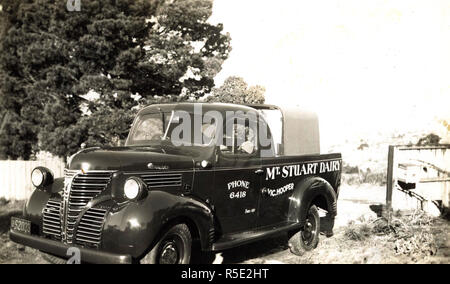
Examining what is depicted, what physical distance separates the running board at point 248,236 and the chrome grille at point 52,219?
1.73 meters

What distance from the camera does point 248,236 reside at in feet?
18.1

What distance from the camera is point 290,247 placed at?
6590 mm

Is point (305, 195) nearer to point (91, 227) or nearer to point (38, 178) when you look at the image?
point (91, 227)

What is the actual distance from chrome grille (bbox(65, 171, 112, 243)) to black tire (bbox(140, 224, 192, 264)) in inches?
33.3

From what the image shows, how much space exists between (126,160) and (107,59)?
9.47m

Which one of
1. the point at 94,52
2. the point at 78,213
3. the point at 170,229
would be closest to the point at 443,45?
the point at 170,229

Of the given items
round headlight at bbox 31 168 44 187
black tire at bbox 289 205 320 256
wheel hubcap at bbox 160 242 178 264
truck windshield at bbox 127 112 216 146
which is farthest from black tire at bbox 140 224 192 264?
black tire at bbox 289 205 320 256

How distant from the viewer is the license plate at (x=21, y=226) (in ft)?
16.0

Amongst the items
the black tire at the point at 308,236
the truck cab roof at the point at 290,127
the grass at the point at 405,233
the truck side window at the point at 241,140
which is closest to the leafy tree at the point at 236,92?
the truck cab roof at the point at 290,127

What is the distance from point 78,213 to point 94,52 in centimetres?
973

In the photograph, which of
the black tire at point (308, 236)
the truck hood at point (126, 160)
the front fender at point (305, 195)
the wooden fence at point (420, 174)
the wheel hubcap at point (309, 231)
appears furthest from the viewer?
the wooden fence at point (420, 174)

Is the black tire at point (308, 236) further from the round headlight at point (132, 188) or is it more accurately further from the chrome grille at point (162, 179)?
the round headlight at point (132, 188)

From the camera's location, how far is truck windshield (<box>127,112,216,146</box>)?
5.54 metres
